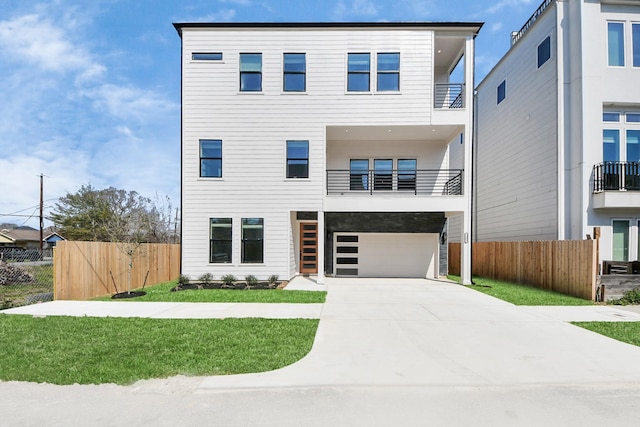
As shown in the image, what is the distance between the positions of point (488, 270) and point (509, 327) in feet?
31.2

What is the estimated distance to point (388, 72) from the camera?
13.0 metres

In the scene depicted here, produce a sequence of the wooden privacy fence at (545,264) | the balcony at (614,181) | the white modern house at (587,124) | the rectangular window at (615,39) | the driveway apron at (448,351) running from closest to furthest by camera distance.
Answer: the driveway apron at (448,351) → the wooden privacy fence at (545,264) → the balcony at (614,181) → the white modern house at (587,124) → the rectangular window at (615,39)

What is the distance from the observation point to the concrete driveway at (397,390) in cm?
338

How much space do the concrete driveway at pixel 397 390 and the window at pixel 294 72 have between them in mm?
10065

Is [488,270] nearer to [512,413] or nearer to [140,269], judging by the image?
[512,413]

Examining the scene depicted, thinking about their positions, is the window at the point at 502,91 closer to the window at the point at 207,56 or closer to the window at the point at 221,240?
the window at the point at 207,56

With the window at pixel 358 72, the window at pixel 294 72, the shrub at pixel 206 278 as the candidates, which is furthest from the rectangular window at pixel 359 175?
the shrub at pixel 206 278

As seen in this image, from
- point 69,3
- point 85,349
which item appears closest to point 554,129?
point 85,349

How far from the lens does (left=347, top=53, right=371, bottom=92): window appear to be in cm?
1303

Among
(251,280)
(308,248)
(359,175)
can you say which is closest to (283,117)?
(359,175)

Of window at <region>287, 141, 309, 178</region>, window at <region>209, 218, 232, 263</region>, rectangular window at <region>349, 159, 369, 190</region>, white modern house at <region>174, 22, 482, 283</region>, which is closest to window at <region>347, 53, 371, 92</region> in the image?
white modern house at <region>174, 22, 482, 283</region>

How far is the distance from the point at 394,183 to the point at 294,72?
6.23 m

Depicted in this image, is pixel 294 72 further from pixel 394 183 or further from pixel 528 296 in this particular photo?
pixel 528 296

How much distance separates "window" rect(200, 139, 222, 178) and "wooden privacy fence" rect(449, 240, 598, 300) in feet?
40.4
